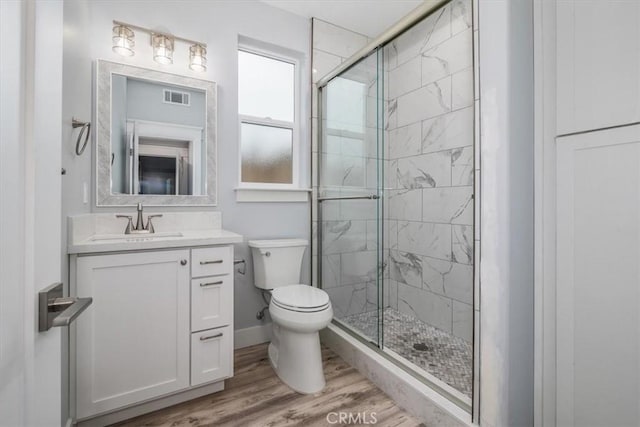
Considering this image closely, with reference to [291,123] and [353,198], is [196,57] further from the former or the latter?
[353,198]

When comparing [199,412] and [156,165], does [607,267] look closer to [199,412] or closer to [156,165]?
[199,412]

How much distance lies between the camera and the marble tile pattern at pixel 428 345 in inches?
69.9

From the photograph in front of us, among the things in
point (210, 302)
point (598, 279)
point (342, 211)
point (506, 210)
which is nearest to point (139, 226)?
point (210, 302)

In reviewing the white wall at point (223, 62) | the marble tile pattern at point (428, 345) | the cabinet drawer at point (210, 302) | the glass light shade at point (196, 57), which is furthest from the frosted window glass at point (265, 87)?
the marble tile pattern at point (428, 345)

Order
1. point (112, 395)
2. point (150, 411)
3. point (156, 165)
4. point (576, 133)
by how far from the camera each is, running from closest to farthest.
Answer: point (576, 133), point (112, 395), point (150, 411), point (156, 165)

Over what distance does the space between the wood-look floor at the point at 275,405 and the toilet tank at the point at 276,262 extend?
60cm

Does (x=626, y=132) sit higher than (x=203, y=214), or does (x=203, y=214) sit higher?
(x=626, y=132)

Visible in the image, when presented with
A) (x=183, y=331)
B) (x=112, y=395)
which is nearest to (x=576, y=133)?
(x=183, y=331)

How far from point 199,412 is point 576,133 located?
84.0 inches

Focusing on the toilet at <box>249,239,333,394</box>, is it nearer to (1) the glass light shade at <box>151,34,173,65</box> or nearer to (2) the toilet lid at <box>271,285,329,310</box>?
(2) the toilet lid at <box>271,285,329,310</box>

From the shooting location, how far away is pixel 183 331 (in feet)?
5.26

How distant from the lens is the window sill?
2.30 meters

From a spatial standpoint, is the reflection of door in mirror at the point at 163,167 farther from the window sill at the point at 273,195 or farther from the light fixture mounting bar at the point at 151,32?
the light fixture mounting bar at the point at 151,32

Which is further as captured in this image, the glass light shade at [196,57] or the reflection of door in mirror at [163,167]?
the glass light shade at [196,57]
